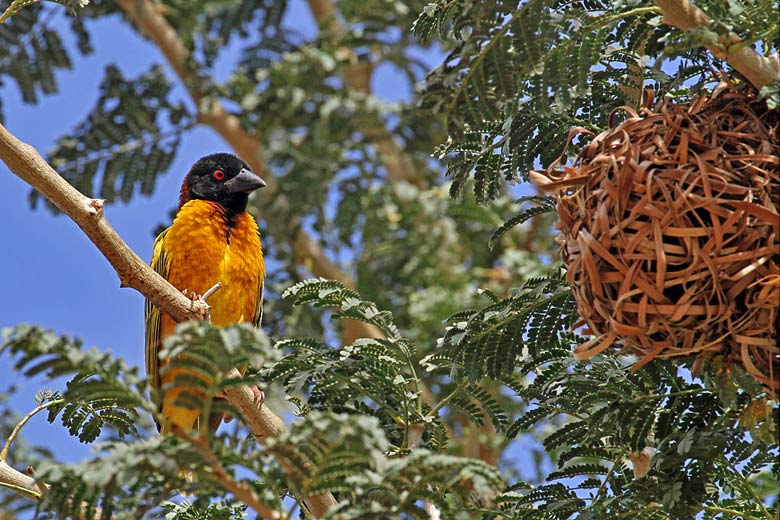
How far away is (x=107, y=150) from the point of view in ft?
21.3

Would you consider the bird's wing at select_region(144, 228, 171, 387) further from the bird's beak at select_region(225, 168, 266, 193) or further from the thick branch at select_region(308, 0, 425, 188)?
the thick branch at select_region(308, 0, 425, 188)

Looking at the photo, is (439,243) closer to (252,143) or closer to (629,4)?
(252,143)

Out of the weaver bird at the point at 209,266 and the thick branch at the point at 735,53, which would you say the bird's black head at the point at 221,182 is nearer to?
the weaver bird at the point at 209,266

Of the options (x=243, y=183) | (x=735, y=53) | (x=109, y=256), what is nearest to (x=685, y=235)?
(x=735, y=53)

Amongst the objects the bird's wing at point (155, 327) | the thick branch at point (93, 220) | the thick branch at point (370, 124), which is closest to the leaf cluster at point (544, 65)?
the thick branch at point (93, 220)

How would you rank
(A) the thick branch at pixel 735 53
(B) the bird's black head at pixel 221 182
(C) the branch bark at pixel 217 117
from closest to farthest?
(A) the thick branch at pixel 735 53, (B) the bird's black head at pixel 221 182, (C) the branch bark at pixel 217 117

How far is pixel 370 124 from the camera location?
696cm

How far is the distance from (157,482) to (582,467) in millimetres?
1366

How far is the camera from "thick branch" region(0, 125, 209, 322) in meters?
2.51

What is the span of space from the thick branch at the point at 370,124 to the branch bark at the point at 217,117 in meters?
0.84

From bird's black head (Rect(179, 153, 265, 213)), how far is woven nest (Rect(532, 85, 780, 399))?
264 centimetres

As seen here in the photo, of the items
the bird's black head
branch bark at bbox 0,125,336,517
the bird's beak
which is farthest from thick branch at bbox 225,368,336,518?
the bird's beak

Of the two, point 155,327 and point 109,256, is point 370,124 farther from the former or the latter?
point 109,256

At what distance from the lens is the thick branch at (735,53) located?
221 cm
